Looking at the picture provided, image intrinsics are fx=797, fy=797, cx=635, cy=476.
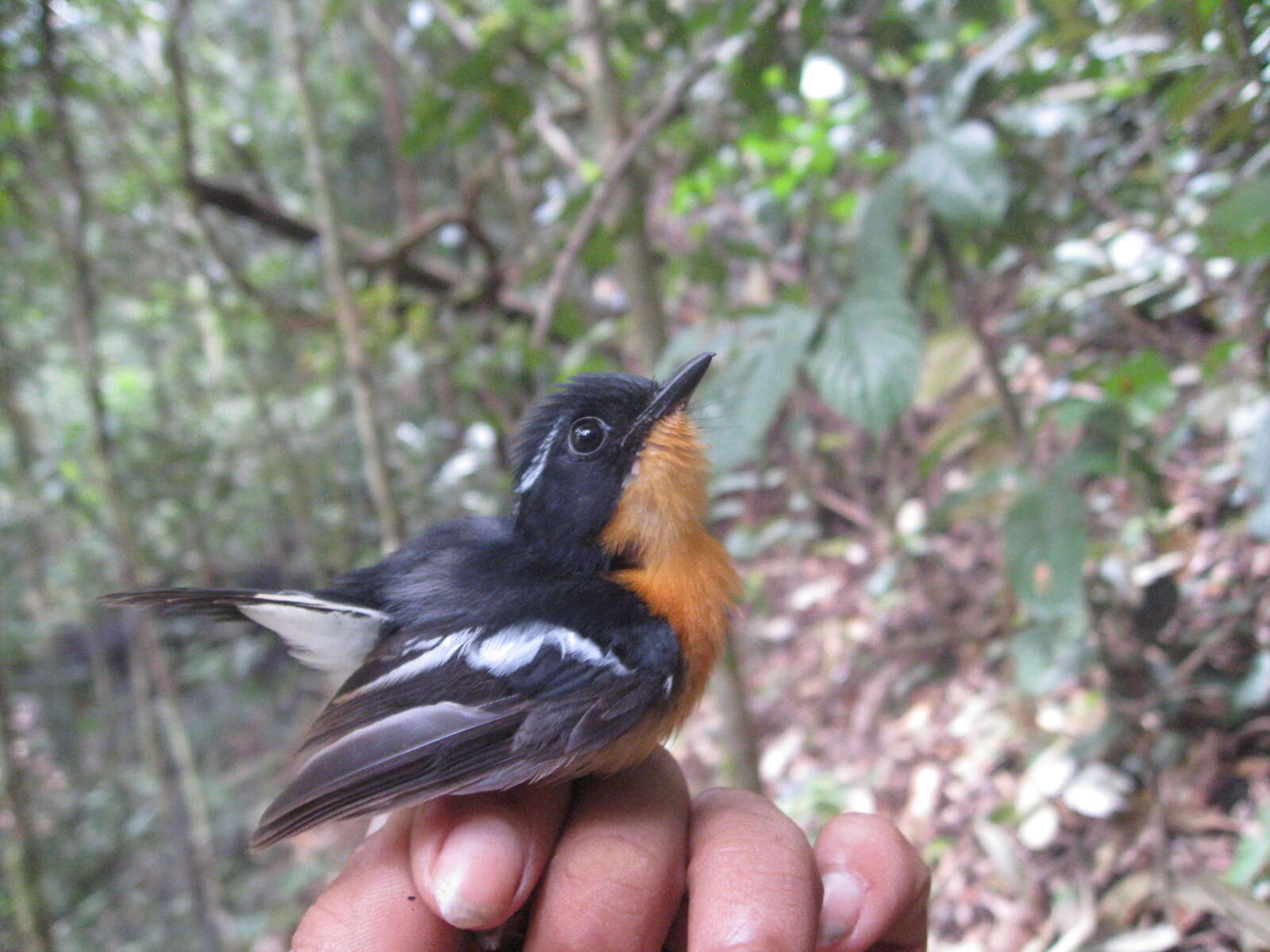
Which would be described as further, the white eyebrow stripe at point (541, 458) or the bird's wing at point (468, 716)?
the white eyebrow stripe at point (541, 458)

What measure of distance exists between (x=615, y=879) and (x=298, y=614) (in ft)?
2.34

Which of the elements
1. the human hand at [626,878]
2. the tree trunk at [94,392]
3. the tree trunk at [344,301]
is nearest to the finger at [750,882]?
the human hand at [626,878]

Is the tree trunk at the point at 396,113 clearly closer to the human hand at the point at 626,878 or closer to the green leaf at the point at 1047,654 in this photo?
the green leaf at the point at 1047,654

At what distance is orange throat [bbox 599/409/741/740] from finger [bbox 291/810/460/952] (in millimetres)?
459

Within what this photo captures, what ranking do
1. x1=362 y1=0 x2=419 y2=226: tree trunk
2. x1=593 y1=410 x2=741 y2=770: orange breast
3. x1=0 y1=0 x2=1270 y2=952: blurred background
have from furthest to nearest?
x1=362 y1=0 x2=419 y2=226: tree trunk → x1=0 y1=0 x2=1270 y2=952: blurred background → x1=593 y1=410 x2=741 y2=770: orange breast

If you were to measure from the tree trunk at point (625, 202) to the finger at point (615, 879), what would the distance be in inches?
58.6

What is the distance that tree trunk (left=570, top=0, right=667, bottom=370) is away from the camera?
244 centimetres

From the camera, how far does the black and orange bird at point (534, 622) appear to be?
1.16m

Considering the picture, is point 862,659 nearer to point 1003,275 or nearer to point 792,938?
point 1003,275

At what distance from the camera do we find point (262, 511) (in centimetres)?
738

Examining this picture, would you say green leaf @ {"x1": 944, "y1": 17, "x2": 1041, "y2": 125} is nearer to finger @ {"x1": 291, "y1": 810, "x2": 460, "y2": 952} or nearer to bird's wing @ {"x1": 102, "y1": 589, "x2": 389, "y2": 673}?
bird's wing @ {"x1": 102, "y1": 589, "x2": 389, "y2": 673}

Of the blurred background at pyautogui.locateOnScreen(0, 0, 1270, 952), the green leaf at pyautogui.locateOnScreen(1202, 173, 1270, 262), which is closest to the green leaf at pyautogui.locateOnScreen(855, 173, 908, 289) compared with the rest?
the blurred background at pyautogui.locateOnScreen(0, 0, 1270, 952)

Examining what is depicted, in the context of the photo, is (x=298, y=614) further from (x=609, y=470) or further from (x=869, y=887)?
(x=869, y=887)

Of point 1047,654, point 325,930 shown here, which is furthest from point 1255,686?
point 325,930
